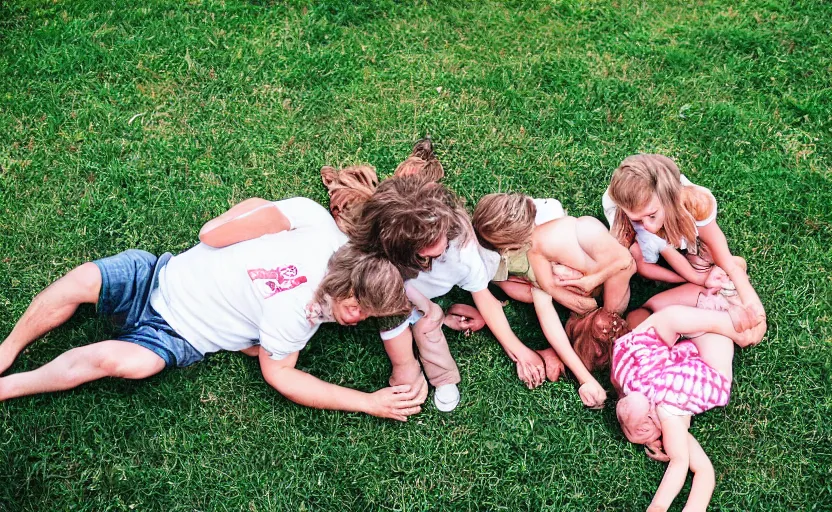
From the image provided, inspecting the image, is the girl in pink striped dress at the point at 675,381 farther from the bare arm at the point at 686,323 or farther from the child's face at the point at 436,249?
the child's face at the point at 436,249

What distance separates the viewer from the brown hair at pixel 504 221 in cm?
377

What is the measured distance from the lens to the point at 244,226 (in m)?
3.79

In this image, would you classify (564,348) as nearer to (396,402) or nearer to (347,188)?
(396,402)

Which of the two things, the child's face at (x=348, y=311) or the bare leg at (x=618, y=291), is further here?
the bare leg at (x=618, y=291)

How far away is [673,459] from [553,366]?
Answer: 81 centimetres

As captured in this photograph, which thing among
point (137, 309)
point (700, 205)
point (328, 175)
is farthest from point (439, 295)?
point (137, 309)

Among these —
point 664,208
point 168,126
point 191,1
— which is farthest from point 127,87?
point 664,208

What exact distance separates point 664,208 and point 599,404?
1.17 m

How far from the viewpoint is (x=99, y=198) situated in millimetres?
4395

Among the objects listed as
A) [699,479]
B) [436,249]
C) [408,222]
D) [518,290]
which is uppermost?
[408,222]

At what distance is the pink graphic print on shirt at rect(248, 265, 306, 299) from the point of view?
11.7 ft

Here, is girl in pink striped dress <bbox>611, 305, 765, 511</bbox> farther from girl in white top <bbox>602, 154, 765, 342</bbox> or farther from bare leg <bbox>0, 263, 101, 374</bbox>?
bare leg <bbox>0, 263, 101, 374</bbox>

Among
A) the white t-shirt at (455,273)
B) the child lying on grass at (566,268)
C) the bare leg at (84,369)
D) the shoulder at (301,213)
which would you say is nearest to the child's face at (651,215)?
the child lying on grass at (566,268)

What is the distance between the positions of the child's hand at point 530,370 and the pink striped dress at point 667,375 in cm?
42
